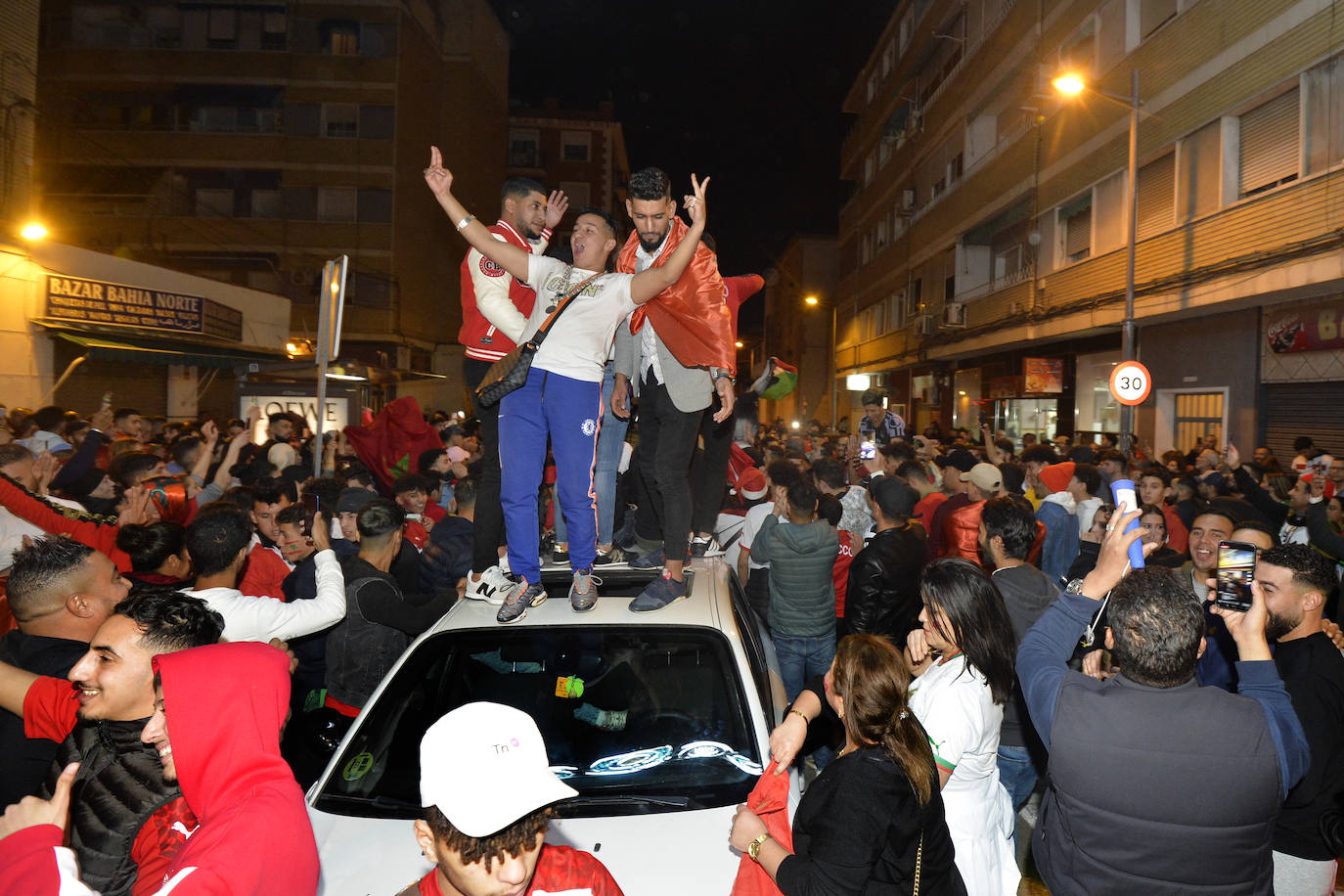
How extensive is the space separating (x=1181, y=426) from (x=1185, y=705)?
57.4 feet

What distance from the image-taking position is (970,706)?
290cm

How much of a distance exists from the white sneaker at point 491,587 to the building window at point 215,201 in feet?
115

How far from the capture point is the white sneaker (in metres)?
3.71

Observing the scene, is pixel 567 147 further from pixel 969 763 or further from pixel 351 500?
pixel 969 763

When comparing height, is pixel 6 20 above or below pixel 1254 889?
above

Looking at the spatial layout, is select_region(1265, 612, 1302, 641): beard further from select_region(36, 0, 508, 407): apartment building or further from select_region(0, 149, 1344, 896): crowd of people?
select_region(36, 0, 508, 407): apartment building

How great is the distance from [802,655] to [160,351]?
1604cm

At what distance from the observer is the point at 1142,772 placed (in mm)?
2330

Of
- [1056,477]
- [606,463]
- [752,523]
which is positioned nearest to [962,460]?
[1056,477]

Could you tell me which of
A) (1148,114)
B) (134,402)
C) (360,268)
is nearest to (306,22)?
(360,268)

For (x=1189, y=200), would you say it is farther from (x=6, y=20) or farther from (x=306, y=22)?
(x=306, y=22)

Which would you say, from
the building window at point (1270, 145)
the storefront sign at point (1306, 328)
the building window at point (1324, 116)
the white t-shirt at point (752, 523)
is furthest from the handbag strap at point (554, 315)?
the storefront sign at point (1306, 328)

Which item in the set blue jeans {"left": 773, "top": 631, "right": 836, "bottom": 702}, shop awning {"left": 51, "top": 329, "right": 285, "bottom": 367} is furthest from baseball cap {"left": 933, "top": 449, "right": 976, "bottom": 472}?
shop awning {"left": 51, "top": 329, "right": 285, "bottom": 367}

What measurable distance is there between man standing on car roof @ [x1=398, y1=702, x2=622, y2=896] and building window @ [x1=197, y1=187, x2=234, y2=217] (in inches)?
1456
